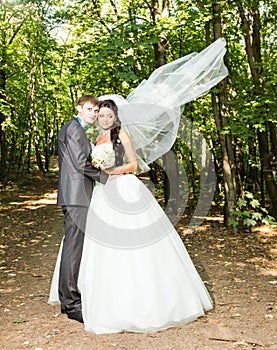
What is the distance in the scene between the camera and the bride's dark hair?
15.2ft

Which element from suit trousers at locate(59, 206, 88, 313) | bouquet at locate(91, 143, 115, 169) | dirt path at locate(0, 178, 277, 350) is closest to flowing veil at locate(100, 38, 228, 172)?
bouquet at locate(91, 143, 115, 169)

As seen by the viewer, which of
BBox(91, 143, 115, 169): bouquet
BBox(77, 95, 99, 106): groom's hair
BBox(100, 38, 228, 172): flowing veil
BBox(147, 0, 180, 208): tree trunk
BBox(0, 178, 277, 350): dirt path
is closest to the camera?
BBox(0, 178, 277, 350): dirt path

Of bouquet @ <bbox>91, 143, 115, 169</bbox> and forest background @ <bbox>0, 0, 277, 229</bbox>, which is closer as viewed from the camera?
bouquet @ <bbox>91, 143, 115, 169</bbox>

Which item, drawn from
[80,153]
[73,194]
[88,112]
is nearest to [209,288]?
[73,194]

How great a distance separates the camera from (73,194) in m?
4.46

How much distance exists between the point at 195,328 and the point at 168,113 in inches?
92.9

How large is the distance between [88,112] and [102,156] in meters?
0.51

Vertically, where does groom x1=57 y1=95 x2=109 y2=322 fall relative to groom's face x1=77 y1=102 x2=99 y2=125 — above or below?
below

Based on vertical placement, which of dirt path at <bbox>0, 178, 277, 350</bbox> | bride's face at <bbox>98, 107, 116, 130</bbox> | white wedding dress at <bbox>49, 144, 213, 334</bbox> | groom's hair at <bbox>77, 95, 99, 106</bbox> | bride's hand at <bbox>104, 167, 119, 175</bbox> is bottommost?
dirt path at <bbox>0, 178, 277, 350</bbox>

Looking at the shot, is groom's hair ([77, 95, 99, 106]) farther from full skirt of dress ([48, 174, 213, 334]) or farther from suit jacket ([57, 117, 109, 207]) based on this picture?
full skirt of dress ([48, 174, 213, 334])

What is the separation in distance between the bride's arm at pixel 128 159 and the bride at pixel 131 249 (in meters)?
0.01

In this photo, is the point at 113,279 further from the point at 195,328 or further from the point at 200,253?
the point at 200,253

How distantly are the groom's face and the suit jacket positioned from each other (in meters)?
0.09

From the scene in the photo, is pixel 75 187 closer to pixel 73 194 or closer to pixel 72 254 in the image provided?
pixel 73 194
